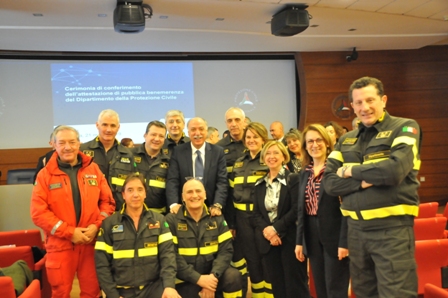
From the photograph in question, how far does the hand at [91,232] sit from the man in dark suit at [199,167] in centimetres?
68

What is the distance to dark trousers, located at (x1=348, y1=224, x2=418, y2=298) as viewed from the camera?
7.45ft

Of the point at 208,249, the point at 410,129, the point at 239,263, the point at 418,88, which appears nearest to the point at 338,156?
the point at 410,129

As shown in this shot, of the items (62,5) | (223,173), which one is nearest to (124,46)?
(62,5)

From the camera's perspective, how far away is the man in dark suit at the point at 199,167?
12.5ft

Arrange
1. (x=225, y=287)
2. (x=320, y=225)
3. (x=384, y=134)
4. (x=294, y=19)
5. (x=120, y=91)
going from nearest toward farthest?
A: (x=384, y=134)
(x=320, y=225)
(x=225, y=287)
(x=294, y=19)
(x=120, y=91)

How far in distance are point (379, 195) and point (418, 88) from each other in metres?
7.86

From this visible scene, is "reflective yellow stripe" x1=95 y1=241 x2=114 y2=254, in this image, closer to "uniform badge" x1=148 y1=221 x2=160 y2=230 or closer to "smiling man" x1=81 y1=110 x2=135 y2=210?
"uniform badge" x1=148 y1=221 x2=160 y2=230

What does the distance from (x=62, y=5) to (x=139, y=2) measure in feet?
2.98

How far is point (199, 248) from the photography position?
3.44 m

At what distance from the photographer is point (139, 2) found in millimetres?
5297

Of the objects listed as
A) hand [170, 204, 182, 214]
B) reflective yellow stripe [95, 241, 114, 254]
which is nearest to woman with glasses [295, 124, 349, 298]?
hand [170, 204, 182, 214]

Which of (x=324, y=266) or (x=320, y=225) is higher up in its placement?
(x=320, y=225)

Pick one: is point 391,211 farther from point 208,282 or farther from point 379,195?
point 208,282

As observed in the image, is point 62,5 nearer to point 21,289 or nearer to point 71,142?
point 71,142
